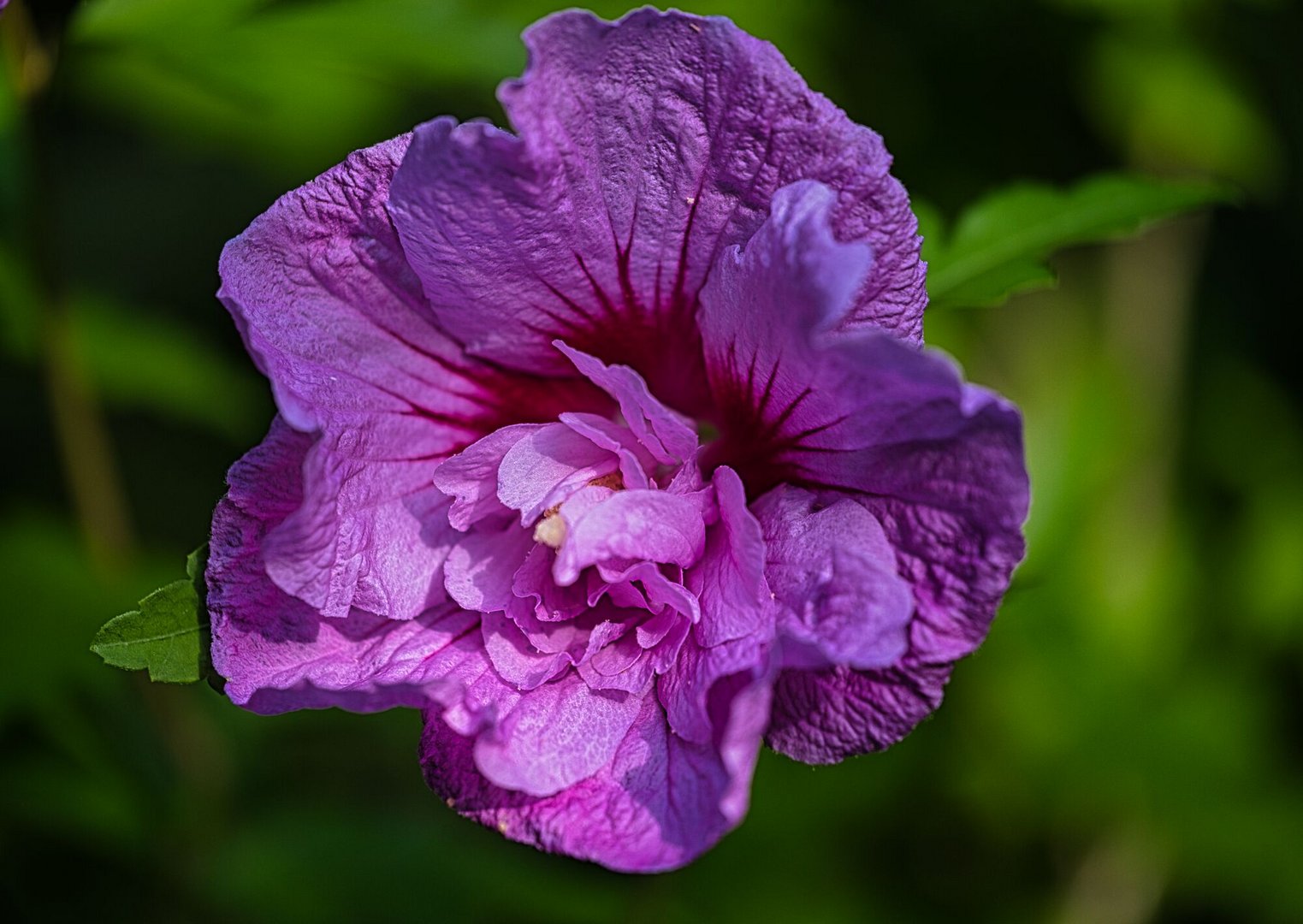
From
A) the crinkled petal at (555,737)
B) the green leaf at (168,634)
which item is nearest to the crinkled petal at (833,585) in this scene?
the crinkled petal at (555,737)

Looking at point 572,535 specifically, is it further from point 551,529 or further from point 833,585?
point 833,585

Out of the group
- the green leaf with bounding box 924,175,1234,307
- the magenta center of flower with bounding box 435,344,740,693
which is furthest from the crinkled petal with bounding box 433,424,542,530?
the green leaf with bounding box 924,175,1234,307

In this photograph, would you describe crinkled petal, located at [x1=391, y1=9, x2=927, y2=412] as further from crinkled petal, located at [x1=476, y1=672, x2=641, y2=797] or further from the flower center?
crinkled petal, located at [x1=476, y1=672, x2=641, y2=797]

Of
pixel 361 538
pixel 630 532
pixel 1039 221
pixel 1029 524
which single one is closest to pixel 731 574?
pixel 630 532

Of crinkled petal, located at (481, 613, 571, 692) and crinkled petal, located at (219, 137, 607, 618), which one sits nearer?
crinkled petal, located at (219, 137, 607, 618)

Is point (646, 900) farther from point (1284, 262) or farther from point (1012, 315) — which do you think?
point (1284, 262)

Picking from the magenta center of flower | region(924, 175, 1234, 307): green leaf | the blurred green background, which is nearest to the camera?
the magenta center of flower
